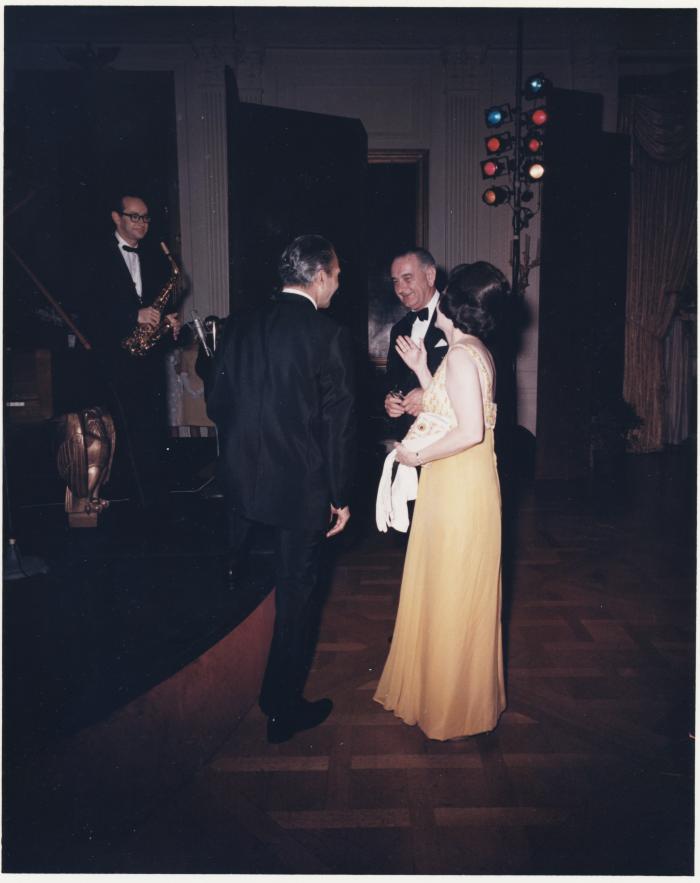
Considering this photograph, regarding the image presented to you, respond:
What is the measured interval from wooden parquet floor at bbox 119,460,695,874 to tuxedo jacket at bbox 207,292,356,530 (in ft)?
2.71

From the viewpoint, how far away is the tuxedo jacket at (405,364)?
10.0ft

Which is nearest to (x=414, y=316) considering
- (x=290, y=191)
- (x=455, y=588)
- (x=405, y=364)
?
(x=405, y=364)

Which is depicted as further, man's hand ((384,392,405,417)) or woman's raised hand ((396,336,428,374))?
man's hand ((384,392,405,417))

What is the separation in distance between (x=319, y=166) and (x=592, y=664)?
4051 mm

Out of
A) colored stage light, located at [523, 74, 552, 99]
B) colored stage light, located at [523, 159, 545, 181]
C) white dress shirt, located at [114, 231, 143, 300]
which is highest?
colored stage light, located at [523, 74, 552, 99]

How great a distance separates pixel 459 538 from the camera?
2203 mm

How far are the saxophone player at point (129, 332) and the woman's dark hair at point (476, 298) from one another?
7.22 ft

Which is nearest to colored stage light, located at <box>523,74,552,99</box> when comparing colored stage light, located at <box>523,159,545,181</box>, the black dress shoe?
colored stage light, located at <box>523,159,545,181</box>

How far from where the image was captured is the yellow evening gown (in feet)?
7.25

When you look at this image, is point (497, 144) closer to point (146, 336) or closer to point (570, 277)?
point (570, 277)

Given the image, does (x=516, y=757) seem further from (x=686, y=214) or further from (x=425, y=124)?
(x=686, y=214)

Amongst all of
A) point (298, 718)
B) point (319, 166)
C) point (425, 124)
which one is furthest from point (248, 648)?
point (425, 124)

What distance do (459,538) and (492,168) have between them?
203 inches

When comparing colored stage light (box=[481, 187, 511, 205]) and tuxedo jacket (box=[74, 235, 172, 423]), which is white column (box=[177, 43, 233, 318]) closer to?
colored stage light (box=[481, 187, 511, 205])
